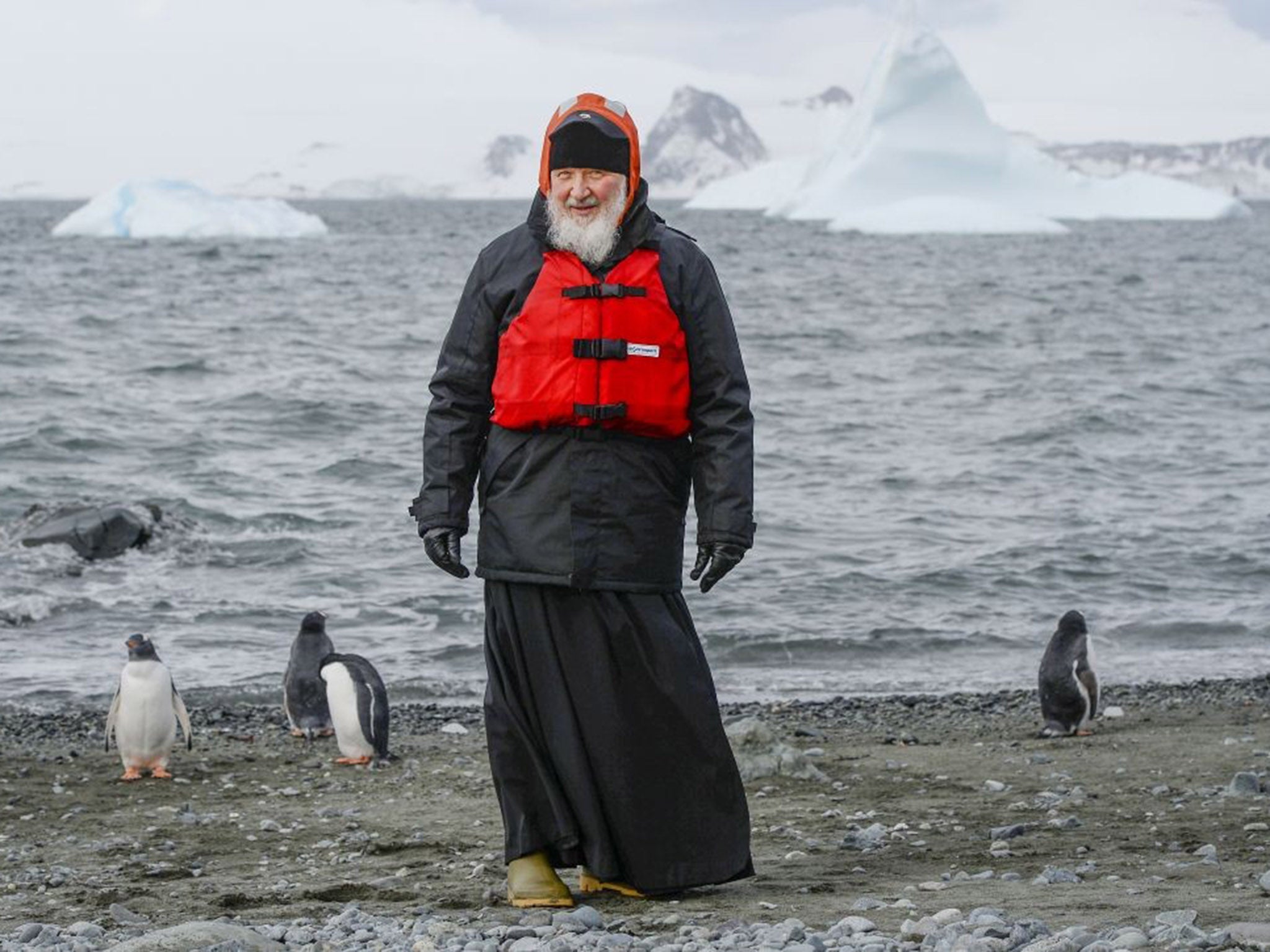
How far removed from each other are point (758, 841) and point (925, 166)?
7210 centimetres

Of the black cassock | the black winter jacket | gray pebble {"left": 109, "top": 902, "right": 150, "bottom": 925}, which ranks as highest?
the black winter jacket

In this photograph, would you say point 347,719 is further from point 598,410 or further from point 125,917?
point 598,410

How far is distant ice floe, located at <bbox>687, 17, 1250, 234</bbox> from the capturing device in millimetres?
68562

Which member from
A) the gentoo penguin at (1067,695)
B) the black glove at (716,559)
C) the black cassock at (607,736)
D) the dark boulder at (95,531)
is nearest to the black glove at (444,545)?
the black cassock at (607,736)

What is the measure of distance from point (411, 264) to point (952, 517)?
38432 mm

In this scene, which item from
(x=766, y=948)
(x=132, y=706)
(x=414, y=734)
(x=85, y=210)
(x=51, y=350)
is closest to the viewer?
(x=766, y=948)

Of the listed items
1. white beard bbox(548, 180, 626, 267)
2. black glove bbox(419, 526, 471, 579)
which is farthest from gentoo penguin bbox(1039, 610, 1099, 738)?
white beard bbox(548, 180, 626, 267)

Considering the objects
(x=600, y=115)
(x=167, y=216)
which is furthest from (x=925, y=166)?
(x=600, y=115)

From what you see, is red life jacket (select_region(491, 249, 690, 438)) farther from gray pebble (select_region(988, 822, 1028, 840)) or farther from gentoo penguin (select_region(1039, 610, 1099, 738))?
gentoo penguin (select_region(1039, 610, 1099, 738))

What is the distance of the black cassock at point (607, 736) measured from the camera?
173 inches

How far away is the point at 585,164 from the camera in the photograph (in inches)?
174

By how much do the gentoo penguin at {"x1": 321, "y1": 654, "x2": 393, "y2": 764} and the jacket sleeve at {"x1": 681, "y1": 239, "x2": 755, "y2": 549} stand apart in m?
3.79

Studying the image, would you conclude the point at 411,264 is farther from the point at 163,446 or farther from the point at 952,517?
the point at 952,517

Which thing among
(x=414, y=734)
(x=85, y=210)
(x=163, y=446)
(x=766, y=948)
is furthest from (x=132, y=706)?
(x=85, y=210)
